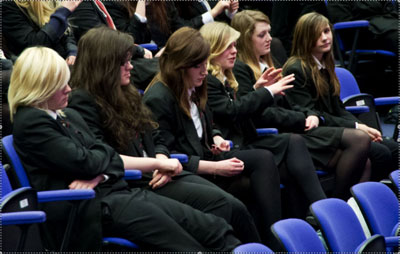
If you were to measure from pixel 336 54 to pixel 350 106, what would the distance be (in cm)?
153

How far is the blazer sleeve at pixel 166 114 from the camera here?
3.77 meters

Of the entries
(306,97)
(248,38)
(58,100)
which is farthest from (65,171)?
(306,97)

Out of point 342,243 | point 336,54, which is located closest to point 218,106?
point 342,243

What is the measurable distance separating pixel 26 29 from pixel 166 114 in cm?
98

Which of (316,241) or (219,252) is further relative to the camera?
(219,252)

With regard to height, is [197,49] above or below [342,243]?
above

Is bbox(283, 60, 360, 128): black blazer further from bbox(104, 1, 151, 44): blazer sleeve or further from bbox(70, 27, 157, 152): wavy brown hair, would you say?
bbox(70, 27, 157, 152): wavy brown hair

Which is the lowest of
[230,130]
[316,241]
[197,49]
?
[230,130]

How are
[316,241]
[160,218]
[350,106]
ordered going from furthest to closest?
[350,106]
[160,218]
[316,241]

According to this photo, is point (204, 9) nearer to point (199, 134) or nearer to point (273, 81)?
point (273, 81)

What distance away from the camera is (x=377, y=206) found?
10.5 feet

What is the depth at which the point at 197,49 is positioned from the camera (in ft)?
12.4

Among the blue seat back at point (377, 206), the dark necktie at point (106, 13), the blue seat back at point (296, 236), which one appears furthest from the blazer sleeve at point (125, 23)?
the blue seat back at point (296, 236)

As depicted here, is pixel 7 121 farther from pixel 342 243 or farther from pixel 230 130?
pixel 342 243
